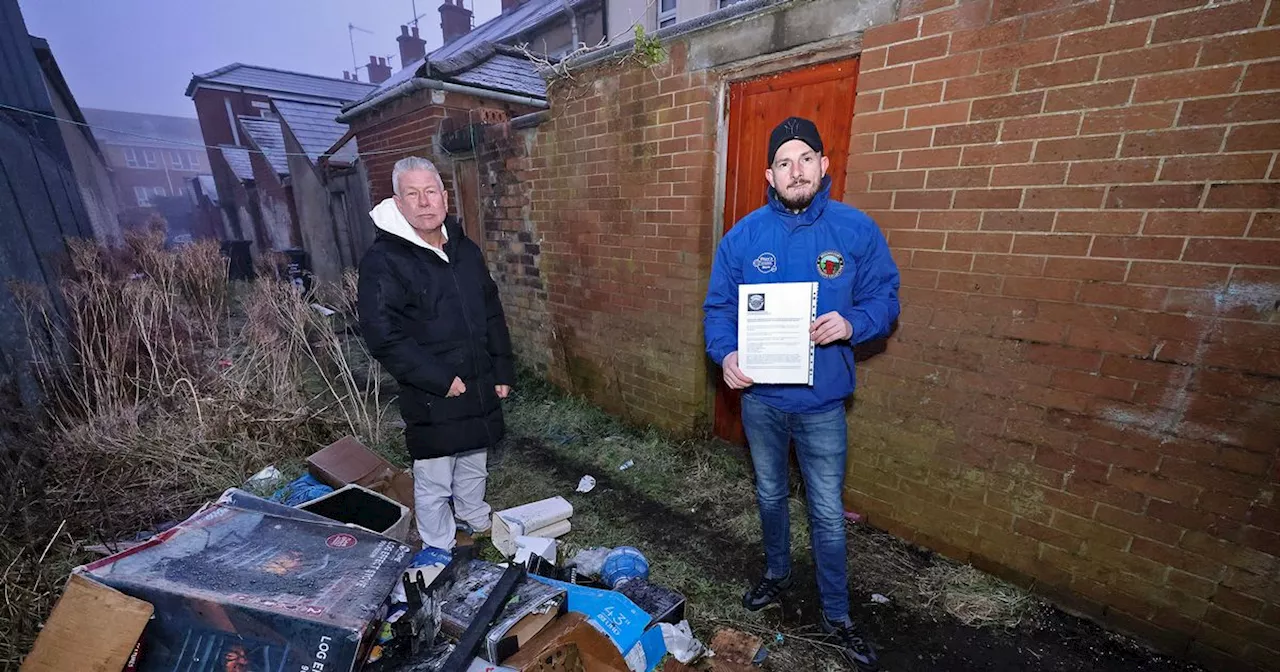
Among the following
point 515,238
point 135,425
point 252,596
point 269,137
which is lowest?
point 135,425

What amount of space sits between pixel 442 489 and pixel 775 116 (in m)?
3.05

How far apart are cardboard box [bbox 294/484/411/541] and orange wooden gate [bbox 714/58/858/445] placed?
7.83 ft

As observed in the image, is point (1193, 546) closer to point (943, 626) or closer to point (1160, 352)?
point (1160, 352)

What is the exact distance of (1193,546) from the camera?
1915 millimetres

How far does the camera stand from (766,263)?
1.99 metres

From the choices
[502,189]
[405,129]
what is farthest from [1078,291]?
[405,129]

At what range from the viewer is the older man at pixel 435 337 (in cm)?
230

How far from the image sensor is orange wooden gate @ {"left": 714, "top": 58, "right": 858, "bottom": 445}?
2.65 metres

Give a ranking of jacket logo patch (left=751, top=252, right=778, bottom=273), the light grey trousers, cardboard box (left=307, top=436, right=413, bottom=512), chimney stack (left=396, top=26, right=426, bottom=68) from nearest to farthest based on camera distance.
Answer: jacket logo patch (left=751, top=252, right=778, bottom=273) < the light grey trousers < cardboard box (left=307, top=436, right=413, bottom=512) < chimney stack (left=396, top=26, right=426, bottom=68)

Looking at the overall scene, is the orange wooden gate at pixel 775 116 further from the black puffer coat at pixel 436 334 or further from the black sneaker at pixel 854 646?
the black puffer coat at pixel 436 334

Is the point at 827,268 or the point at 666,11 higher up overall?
the point at 666,11

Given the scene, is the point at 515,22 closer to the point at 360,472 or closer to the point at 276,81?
the point at 360,472

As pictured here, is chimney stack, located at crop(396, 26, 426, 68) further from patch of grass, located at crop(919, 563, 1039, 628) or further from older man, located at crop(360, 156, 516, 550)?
patch of grass, located at crop(919, 563, 1039, 628)

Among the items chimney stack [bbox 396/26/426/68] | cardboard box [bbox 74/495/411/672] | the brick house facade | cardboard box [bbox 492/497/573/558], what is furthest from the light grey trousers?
chimney stack [bbox 396/26/426/68]
